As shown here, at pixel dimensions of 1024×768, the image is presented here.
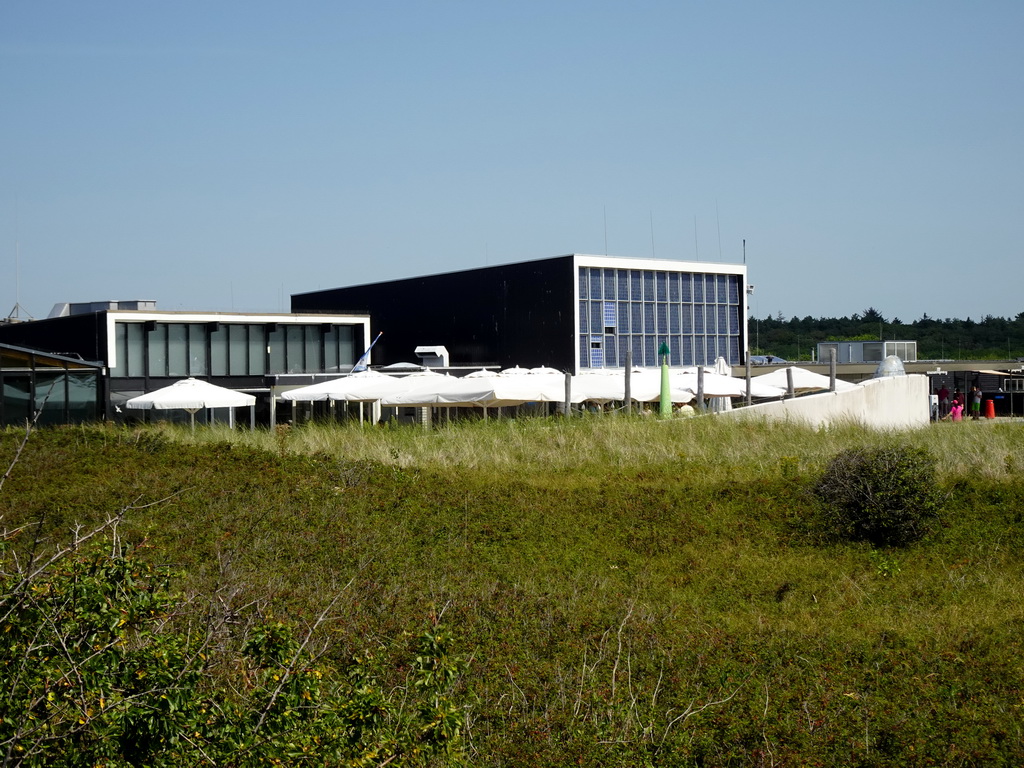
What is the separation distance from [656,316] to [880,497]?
157 ft

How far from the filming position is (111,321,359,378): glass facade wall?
4741 cm

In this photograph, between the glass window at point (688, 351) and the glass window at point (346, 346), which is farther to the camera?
the glass window at point (688, 351)

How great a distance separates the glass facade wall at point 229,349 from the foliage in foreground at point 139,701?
4440 cm

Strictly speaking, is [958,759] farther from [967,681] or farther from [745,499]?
[745,499]

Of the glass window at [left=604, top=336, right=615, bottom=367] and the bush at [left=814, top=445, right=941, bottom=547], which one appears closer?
the bush at [left=814, top=445, right=941, bottom=547]

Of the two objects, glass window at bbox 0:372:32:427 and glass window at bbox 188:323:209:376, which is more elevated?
glass window at bbox 188:323:209:376

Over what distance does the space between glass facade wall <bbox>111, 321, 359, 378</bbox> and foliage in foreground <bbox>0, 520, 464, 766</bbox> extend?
146 ft

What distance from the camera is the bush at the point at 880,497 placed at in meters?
13.6

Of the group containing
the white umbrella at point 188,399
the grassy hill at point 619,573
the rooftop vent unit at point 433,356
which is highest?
the rooftop vent unit at point 433,356

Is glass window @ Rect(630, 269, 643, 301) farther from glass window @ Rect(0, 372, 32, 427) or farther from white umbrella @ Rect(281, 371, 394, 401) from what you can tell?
glass window @ Rect(0, 372, 32, 427)

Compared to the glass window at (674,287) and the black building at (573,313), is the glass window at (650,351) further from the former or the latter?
the glass window at (674,287)

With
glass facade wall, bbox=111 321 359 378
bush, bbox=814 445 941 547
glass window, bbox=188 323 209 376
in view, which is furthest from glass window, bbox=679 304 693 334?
bush, bbox=814 445 941 547

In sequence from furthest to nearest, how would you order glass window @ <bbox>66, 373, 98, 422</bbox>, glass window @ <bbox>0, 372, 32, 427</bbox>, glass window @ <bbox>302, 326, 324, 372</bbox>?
glass window @ <bbox>302, 326, 324, 372</bbox>, glass window @ <bbox>66, 373, 98, 422</bbox>, glass window @ <bbox>0, 372, 32, 427</bbox>

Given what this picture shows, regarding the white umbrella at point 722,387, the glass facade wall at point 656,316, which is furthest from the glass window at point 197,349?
the white umbrella at point 722,387
